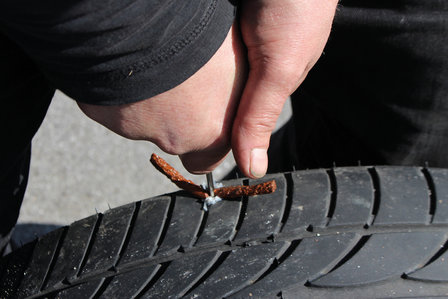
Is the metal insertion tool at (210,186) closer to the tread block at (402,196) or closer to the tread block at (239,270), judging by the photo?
the tread block at (239,270)

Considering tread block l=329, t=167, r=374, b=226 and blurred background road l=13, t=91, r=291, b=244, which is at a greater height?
tread block l=329, t=167, r=374, b=226

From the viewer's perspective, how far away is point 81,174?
1763 millimetres

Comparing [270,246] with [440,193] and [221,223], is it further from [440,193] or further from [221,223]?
[440,193]

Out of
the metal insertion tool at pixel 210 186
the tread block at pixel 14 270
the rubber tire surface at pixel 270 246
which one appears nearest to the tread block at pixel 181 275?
the rubber tire surface at pixel 270 246

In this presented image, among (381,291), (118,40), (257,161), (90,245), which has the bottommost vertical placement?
(381,291)

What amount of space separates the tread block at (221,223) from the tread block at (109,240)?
0.45ft

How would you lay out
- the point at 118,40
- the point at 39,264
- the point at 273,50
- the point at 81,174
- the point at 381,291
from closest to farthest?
the point at 118,40, the point at 273,50, the point at 381,291, the point at 39,264, the point at 81,174

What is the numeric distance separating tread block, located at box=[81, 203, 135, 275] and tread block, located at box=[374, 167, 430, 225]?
0.42 m

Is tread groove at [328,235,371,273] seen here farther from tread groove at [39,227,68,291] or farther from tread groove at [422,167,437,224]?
tread groove at [39,227,68,291]

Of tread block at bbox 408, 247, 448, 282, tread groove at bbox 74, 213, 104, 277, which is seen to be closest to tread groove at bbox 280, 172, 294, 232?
tread block at bbox 408, 247, 448, 282

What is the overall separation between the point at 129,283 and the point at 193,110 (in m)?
0.31

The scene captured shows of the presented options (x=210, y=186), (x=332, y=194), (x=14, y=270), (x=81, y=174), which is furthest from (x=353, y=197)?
(x=81, y=174)

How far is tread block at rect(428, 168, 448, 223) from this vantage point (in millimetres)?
886

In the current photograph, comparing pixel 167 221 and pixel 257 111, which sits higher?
pixel 257 111
